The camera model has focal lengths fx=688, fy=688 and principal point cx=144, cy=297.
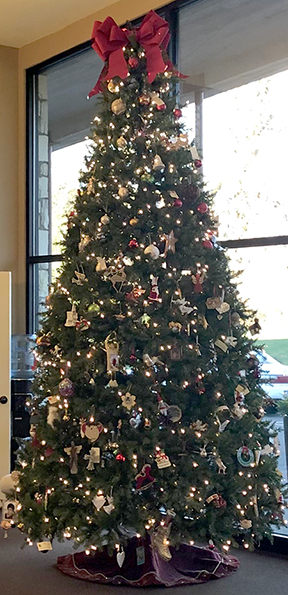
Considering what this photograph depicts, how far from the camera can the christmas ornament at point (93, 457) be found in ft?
11.2

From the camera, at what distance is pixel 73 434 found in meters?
3.58

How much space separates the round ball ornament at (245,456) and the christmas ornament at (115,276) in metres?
1.03

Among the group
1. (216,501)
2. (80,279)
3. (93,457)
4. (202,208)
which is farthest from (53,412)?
(202,208)

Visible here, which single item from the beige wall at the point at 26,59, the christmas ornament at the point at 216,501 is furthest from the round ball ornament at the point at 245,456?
the beige wall at the point at 26,59

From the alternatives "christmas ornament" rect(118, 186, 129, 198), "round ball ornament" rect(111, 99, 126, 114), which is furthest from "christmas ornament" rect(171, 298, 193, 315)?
"round ball ornament" rect(111, 99, 126, 114)

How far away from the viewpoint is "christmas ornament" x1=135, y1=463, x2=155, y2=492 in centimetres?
336

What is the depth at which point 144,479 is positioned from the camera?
3365 mm

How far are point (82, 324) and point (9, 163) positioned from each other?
9.55 ft

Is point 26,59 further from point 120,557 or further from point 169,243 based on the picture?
point 120,557

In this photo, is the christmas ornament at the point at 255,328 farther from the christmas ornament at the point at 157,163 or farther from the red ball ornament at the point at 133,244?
the christmas ornament at the point at 157,163

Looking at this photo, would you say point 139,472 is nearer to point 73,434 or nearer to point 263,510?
point 73,434

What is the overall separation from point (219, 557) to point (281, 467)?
0.66m

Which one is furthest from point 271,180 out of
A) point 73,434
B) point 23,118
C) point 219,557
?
point 23,118

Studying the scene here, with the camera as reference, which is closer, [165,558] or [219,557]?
[165,558]
